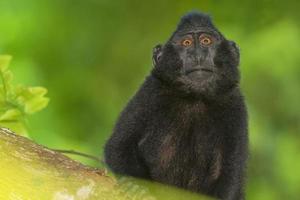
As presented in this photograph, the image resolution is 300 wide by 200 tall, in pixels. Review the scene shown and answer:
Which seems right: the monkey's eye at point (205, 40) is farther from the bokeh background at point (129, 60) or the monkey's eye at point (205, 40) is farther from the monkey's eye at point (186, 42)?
the bokeh background at point (129, 60)

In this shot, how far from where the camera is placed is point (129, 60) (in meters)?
8.17

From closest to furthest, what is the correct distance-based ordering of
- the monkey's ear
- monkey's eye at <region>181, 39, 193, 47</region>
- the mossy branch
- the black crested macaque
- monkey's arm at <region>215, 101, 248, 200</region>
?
the mossy branch, monkey's arm at <region>215, 101, 248, 200</region>, the black crested macaque, monkey's eye at <region>181, 39, 193, 47</region>, the monkey's ear

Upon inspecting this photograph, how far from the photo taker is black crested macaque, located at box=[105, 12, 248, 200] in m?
5.27

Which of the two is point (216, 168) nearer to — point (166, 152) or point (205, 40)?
point (166, 152)

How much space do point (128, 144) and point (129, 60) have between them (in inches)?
115

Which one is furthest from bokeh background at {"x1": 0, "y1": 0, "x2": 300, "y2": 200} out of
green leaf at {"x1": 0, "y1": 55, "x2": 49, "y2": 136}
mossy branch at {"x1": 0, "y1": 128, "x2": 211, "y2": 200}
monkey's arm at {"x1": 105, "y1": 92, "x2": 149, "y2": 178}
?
mossy branch at {"x1": 0, "y1": 128, "x2": 211, "y2": 200}

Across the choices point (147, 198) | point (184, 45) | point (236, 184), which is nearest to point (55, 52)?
point (184, 45)

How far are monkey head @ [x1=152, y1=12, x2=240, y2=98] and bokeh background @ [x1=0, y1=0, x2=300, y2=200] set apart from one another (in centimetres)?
136

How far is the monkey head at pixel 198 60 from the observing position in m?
5.36

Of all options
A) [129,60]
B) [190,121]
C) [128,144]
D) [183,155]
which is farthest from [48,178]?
[129,60]

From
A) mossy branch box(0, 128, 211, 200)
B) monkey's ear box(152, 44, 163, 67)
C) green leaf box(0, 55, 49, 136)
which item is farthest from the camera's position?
monkey's ear box(152, 44, 163, 67)

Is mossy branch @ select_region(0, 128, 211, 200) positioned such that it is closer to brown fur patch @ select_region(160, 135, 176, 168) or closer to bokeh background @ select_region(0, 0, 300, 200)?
brown fur patch @ select_region(160, 135, 176, 168)

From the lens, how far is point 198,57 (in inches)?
210

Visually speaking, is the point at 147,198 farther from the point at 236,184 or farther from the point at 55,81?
the point at 55,81
